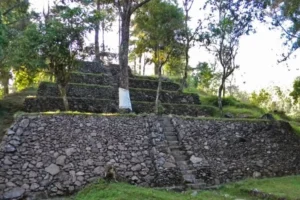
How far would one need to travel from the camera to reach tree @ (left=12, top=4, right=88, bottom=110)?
473 inches

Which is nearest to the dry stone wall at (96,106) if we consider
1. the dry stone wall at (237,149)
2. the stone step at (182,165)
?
the dry stone wall at (237,149)

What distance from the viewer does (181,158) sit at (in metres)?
10.4

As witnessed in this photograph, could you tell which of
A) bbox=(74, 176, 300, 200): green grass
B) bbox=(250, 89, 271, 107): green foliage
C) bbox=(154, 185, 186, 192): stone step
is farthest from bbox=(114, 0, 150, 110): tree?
bbox=(250, 89, 271, 107): green foliage

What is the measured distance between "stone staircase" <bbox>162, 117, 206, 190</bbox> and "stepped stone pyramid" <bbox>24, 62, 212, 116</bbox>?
12.0ft

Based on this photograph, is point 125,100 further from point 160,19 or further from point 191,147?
point 160,19

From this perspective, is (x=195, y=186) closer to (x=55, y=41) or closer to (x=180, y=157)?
(x=180, y=157)

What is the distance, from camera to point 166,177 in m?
9.69

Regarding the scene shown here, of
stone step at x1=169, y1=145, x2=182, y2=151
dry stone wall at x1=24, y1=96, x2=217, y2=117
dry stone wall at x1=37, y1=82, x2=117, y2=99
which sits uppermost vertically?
dry stone wall at x1=37, y1=82, x2=117, y2=99

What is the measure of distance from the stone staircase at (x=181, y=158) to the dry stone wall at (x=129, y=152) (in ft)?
0.32

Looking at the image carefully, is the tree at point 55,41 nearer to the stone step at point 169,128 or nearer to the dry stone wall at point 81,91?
the dry stone wall at point 81,91

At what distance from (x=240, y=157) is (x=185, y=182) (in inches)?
98.0

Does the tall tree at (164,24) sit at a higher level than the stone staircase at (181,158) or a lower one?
higher

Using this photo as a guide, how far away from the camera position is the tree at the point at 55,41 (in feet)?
39.4

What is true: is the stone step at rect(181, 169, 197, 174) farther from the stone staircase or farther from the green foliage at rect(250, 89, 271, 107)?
the green foliage at rect(250, 89, 271, 107)
